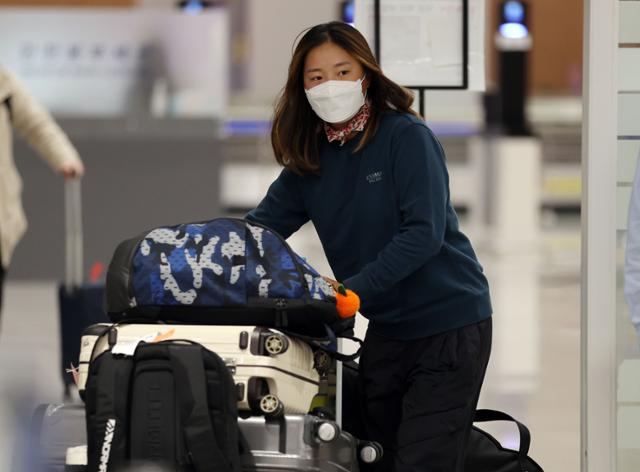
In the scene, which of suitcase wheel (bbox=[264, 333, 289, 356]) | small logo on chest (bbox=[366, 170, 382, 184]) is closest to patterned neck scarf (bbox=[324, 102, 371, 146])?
small logo on chest (bbox=[366, 170, 382, 184])

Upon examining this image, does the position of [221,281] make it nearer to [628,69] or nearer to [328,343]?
[328,343]

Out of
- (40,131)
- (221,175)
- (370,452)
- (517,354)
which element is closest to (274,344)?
(370,452)

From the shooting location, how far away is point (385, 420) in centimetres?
340

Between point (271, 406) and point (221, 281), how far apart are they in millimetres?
284

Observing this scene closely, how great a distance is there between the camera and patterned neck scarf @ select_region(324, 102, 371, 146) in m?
3.27

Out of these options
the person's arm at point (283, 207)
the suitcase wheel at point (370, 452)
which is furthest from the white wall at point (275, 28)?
the suitcase wheel at point (370, 452)

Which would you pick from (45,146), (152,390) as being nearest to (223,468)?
(152,390)

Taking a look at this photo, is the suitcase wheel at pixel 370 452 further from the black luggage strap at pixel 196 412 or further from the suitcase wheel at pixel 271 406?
the black luggage strap at pixel 196 412

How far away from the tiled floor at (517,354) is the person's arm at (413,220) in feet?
3.79

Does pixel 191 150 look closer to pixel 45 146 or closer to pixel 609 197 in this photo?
pixel 45 146

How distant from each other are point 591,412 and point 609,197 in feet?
1.86

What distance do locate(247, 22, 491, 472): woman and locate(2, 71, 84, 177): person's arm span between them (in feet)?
9.36

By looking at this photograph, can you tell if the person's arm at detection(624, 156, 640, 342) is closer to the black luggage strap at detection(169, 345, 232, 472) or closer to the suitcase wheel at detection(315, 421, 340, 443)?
the suitcase wheel at detection(315, 421, 340, 443)

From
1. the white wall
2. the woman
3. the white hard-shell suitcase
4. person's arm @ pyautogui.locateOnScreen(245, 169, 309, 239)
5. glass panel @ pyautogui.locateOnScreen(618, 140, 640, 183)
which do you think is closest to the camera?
the white hard-shell suitcase
